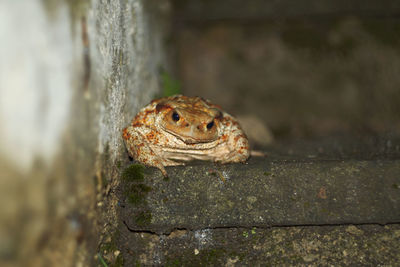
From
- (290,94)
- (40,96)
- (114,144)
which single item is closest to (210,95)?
(290,94)

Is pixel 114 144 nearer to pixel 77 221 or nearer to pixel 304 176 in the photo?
pixel 77 221

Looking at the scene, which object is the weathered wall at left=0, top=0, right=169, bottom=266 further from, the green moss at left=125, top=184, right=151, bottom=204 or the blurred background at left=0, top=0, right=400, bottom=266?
the green moss at left=125, top=184, right=151, bottom=204

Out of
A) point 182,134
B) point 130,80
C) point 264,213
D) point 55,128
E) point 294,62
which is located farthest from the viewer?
point 294,62

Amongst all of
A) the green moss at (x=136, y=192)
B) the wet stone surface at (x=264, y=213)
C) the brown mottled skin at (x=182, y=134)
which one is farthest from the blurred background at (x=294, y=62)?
the green moss at (x=136, y=192)

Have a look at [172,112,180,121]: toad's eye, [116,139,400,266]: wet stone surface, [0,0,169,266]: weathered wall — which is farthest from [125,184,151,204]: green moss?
[172,112,180,121]: toad's eye

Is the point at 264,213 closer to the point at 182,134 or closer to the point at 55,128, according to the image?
the point at 182,134

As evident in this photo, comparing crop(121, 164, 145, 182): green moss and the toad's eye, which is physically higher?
the toad's eye

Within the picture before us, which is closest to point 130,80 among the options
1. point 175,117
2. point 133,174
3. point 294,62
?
point 175,117
